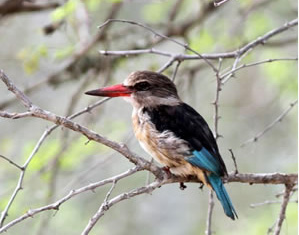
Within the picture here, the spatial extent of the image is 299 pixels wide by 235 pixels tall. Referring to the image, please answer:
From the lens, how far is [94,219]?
2.67m

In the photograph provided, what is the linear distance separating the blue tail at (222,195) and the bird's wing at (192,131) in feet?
0.16

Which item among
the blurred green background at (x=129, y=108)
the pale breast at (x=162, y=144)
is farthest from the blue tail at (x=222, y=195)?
the blurred green background at (x=129, y=108)

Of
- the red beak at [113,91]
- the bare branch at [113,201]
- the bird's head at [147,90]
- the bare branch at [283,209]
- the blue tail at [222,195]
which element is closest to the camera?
the bare branch at [113,201]

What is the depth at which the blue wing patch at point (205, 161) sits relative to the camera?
10.8 ft

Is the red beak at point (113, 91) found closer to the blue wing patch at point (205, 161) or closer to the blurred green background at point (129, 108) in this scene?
the blurred green background at point (129, 108)

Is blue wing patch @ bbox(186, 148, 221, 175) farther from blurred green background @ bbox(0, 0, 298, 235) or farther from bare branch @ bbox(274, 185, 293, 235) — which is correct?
blurred green background @ bbox(0, 0, 298, 235)

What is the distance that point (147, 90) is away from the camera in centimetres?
389

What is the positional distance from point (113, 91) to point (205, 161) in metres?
0.70

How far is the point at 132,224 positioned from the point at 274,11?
2.27m

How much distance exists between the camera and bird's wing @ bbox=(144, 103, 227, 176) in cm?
333

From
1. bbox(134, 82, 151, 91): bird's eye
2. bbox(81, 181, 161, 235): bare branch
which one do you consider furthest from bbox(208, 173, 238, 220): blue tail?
bbox(134, 82, 151, 91): bird's eye

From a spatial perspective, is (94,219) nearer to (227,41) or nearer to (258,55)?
(227,41)

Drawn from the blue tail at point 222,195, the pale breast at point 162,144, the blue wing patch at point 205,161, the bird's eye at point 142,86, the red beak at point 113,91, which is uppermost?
the bird's eye at point 142,86

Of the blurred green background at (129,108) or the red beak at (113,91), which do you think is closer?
the red beak at (113,91)
